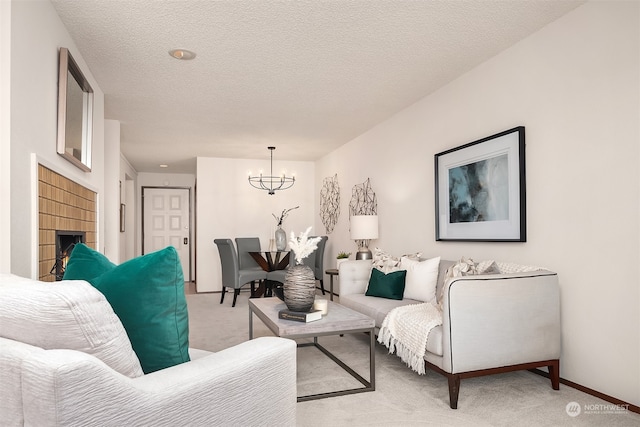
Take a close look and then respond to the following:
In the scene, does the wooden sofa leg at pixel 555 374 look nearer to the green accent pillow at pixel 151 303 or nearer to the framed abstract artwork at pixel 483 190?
the framed abstract artwork at pixel 483 190

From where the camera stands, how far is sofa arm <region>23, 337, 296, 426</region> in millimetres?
758

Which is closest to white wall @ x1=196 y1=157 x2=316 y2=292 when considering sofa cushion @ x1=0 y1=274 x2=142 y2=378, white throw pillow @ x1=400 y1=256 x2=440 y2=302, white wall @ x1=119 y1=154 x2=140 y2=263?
white wall @ x1=119 y1=154 x2=140 y2=263

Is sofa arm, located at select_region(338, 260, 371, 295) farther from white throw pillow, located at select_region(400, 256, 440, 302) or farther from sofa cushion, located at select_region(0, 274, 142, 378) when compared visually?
sofa cushion, located at select_region(0, 274, 142, 378)

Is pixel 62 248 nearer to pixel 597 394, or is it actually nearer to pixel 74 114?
pixel 74 114

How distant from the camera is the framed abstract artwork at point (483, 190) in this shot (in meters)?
3.15

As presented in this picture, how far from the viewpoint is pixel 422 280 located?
3.58 metres

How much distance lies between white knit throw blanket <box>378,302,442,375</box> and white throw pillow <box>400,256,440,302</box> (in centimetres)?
26

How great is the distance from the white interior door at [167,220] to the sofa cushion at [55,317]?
8749 mm

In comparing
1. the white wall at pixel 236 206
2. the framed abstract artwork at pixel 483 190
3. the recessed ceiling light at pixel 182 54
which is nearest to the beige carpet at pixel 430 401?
the framed abstract artwork at pixel 483 190

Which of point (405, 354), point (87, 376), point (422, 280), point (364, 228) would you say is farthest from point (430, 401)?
point (364, 228)

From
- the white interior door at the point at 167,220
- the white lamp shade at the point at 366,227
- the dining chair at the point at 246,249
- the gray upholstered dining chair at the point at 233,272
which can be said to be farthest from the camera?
the white interior door at the point at 167,220

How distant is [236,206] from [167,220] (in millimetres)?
2545

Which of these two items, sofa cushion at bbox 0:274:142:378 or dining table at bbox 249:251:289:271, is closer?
sofa cushion at bbox 0:274:142:378

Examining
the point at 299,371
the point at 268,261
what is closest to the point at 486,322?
the point at 299,371
